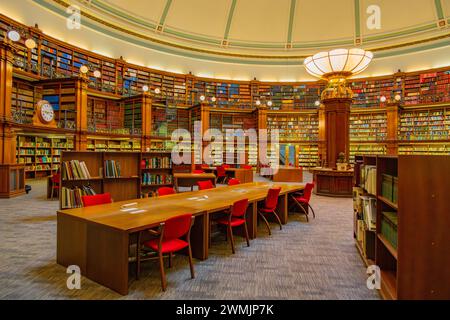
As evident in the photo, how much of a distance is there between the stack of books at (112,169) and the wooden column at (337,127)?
20.6 feet

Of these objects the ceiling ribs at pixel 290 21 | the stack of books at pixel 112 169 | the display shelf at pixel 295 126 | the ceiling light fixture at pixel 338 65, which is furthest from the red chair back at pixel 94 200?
the ceiling ribs at pixel 290 21

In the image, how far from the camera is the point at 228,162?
47.5 feet

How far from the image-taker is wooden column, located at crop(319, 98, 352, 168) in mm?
8242

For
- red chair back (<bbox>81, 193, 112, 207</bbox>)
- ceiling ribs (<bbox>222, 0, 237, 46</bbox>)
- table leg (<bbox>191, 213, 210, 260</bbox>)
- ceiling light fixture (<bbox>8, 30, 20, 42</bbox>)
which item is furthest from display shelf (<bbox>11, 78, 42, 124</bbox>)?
ceiling ribs (<bbox>222, 0, 237, 46</bbox>)

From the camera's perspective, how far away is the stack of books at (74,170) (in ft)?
15.0

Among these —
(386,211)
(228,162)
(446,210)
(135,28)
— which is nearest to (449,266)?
(446,210)

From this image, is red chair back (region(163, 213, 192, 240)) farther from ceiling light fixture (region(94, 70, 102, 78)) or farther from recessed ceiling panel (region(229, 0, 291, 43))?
recessed ceiling panel (region(229, 0, 291, 43))

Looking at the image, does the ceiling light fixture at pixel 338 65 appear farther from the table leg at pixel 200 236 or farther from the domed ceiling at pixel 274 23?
the domed ceiling at pixel 274 23

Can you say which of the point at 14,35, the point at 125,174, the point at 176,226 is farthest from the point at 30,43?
the point at 176,226

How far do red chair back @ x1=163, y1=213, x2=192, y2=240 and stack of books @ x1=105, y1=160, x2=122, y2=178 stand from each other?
11.0 ft

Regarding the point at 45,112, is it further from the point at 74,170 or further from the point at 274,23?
the point at 274,23

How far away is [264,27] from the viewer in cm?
1560

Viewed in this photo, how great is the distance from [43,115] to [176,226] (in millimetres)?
8301

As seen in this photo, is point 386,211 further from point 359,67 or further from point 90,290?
point 359,67
